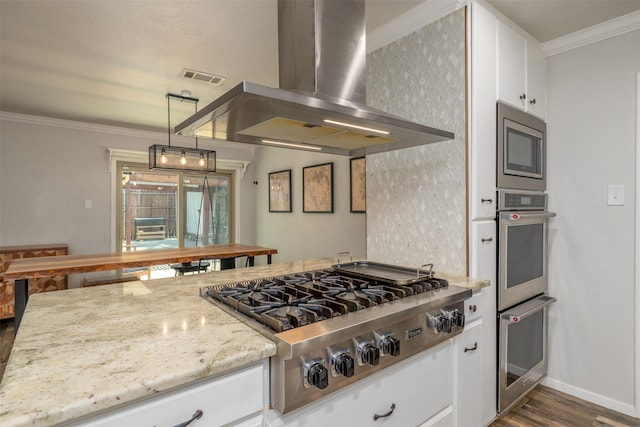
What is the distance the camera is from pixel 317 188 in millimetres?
4500

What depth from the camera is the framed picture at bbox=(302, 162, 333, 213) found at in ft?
14.1

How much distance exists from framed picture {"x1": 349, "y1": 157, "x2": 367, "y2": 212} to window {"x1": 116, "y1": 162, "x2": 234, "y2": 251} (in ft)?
8.83

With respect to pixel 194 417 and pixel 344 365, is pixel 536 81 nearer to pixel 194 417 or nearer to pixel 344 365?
pixel 344 365

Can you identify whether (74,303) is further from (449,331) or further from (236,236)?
(236,236)

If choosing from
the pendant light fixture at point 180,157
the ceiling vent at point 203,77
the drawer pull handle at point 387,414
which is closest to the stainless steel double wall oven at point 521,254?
the drawer pull handle at point 387,414

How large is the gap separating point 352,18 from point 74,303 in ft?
5.49

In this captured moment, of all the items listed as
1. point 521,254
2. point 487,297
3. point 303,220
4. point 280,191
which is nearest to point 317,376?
point 487,297

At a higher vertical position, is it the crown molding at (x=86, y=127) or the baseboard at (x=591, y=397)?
the crown molding at (x=86, y=127)

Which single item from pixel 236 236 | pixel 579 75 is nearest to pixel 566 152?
pixel 579 75

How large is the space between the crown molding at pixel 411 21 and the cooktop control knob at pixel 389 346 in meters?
1.75

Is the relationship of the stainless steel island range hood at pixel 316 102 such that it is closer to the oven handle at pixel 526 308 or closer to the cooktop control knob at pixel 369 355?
the cooktop control knob at pixel 369 355

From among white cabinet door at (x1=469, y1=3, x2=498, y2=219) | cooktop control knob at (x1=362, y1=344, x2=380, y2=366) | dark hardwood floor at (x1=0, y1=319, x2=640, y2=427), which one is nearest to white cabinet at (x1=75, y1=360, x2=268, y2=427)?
cooktop control knob at (x1=362, y1=344, x2=380, y2=366)

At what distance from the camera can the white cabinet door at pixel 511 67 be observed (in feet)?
6.53

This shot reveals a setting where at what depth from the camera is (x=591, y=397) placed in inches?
87.8
